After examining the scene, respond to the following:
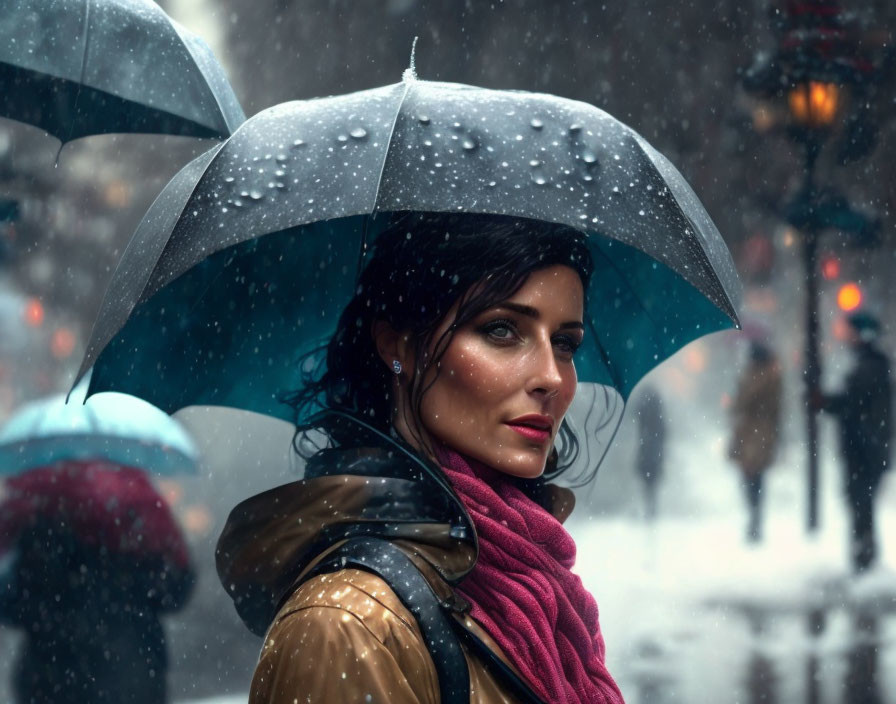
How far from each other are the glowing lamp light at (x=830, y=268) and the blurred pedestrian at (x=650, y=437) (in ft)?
12.5

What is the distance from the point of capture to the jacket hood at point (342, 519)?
5.56 feet

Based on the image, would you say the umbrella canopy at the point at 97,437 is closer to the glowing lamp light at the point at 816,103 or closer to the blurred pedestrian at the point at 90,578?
the blurred pedestrian at the point at 90,578

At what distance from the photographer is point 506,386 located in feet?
5.90

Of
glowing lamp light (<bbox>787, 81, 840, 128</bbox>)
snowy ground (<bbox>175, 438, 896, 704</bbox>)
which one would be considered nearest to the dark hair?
snowy ground (<bbox>175, 438, 896, 704</bbox>)

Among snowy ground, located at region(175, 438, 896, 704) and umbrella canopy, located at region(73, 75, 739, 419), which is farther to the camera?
snowy ground, located at region(175, 438, 896, 704)

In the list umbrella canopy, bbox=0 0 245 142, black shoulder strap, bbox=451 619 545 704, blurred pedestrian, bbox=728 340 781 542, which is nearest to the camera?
black shoulder strap, bbox=451 619 545 704

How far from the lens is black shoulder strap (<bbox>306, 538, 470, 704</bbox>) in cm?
161

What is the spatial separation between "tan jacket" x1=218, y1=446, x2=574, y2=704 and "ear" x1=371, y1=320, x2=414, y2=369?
0.25 metres

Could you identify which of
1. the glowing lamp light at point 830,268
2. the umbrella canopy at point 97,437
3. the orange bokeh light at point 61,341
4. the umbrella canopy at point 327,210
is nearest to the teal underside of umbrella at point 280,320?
the umbrella canopy at point 327,210

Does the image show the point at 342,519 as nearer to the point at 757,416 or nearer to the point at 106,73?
the point at 106,73

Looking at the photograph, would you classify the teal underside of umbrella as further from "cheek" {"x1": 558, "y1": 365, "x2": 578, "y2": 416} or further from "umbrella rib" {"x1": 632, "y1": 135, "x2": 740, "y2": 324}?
"cheek" {"x1": 558, "y1": 365, "x2": 578, "y2": 416}

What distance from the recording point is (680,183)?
6.34 ft

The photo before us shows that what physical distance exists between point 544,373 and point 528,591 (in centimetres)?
32

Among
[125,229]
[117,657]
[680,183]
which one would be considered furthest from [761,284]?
[680,183]
